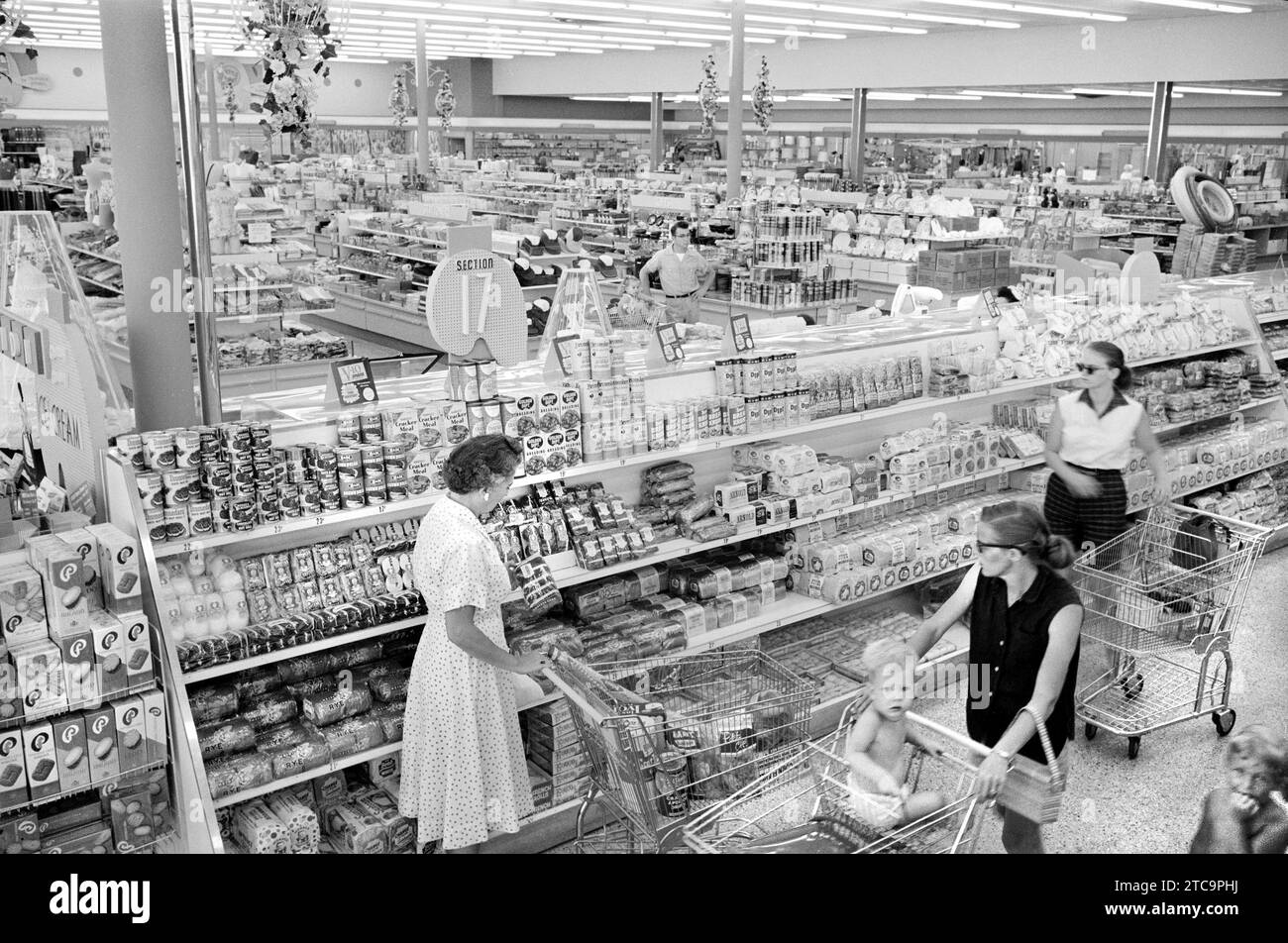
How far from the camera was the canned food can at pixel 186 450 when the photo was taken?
346 cm

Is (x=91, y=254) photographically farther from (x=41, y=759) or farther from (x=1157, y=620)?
(x=1157, y=620)

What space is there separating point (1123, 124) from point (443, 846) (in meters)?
26.4

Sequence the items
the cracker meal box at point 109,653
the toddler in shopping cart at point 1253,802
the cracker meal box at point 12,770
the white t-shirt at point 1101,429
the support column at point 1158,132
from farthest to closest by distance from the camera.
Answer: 1. the support column at point 1158,132
2. the white t-shirt at point 1101,429
3. the cracker meal box at point 109,653
4. the cracker meal box at point 12,770
5. the toddler in shopping cart at point 1253,802

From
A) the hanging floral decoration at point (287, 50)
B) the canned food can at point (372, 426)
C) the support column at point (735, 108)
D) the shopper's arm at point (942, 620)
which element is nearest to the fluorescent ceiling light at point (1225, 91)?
the support column at point (735, 108)

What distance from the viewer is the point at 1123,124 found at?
1009 inches

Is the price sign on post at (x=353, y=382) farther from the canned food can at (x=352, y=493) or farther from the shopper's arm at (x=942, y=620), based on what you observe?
the shopper's arm at (x=942, y=620)

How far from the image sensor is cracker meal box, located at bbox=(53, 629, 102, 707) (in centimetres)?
303

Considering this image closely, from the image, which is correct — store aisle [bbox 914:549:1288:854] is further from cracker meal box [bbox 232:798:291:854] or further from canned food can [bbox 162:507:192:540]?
canned food can [bbox 162:507:192:540]

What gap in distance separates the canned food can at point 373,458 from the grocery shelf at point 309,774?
0.97 metres

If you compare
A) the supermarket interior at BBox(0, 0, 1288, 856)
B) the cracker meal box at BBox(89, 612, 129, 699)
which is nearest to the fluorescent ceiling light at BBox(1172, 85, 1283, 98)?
the supermarket interior at BBox(0, 0, 1288, 856)

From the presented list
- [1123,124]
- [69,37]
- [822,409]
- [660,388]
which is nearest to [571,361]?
[660,388]
